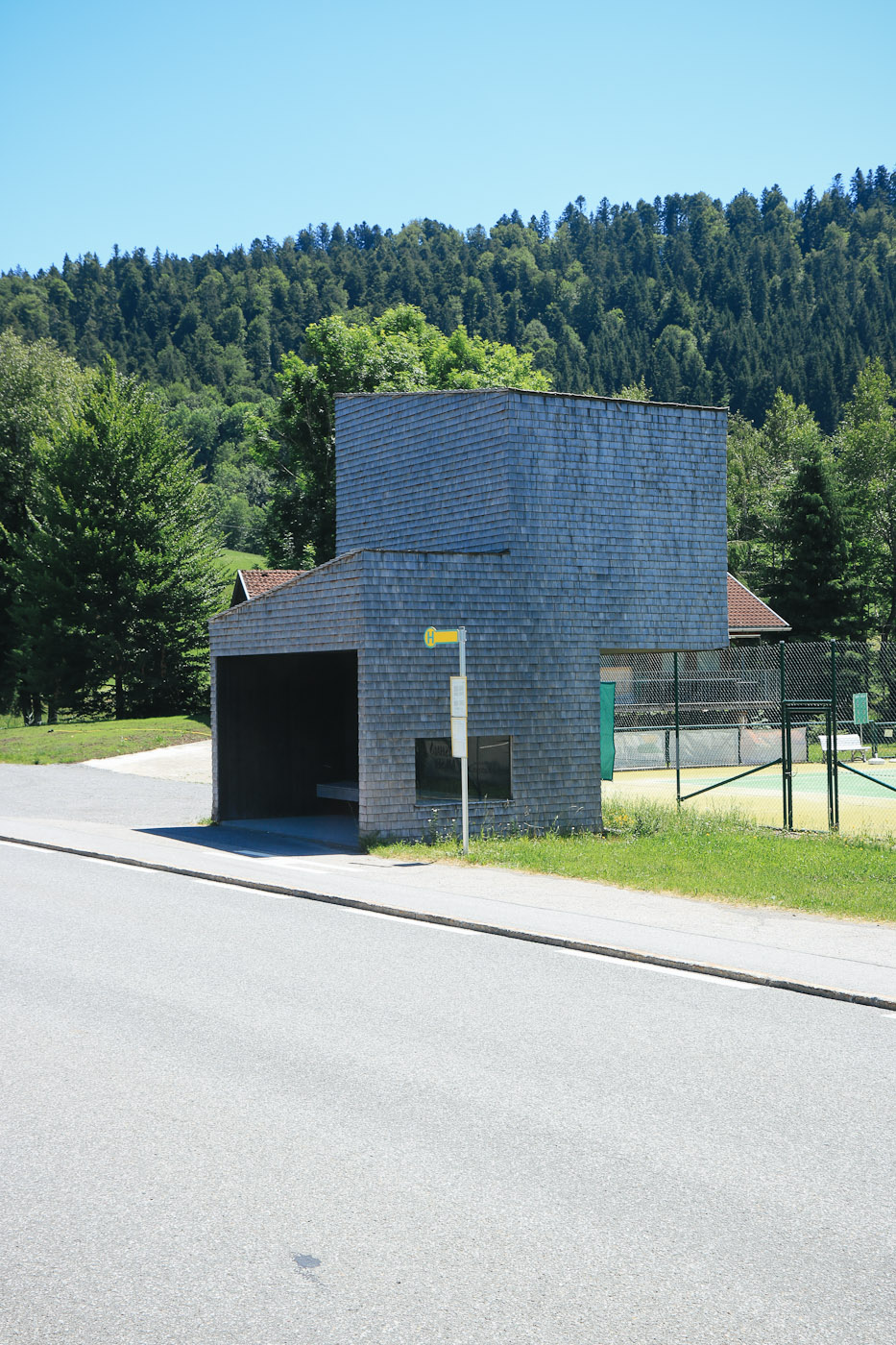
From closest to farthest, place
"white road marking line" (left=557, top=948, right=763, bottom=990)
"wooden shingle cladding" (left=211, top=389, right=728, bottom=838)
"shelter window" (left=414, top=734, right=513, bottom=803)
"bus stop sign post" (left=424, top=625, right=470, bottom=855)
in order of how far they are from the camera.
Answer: "white road marking line" (left=557, top=948, right=763, bottom=990)
"bus stop sign post" (left=424, top=625, right=470, bottom=855)
"wooden shingle cladding" (left=211, top=389, right=728, bottom=838)
"shelter window" (left=414, top=734, right=513, bottom=803)

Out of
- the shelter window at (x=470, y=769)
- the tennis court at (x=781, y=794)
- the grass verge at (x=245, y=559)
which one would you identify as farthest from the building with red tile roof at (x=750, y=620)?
the grass verge at (x=245, y=559)

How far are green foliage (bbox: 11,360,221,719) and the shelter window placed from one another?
32.0 meters

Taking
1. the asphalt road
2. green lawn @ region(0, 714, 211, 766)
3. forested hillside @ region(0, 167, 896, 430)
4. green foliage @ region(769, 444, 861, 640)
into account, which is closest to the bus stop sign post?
the asphalt road

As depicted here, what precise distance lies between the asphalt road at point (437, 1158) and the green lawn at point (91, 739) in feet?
90.5

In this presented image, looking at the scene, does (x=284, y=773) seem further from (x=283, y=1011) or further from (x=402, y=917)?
(x=283, y=1011)

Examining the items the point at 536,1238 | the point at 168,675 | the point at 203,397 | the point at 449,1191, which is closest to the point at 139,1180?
the point at 449,1191

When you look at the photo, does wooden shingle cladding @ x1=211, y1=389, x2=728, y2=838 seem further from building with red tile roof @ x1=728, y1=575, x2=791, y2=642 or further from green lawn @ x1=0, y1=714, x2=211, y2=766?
building with red tile roof @ x1=728, y1=575, x2=791, y2=642

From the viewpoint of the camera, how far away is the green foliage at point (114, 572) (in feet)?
156

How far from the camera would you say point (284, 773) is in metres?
21.5

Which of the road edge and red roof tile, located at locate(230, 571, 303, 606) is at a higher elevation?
red roof tile, located at locate(230, 571, 303, 606)

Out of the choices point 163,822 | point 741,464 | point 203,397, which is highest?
point 203,397

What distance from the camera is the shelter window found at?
57.1ft

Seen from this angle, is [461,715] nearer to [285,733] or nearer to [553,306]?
[285,733]

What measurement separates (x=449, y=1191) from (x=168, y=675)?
46.2 m
